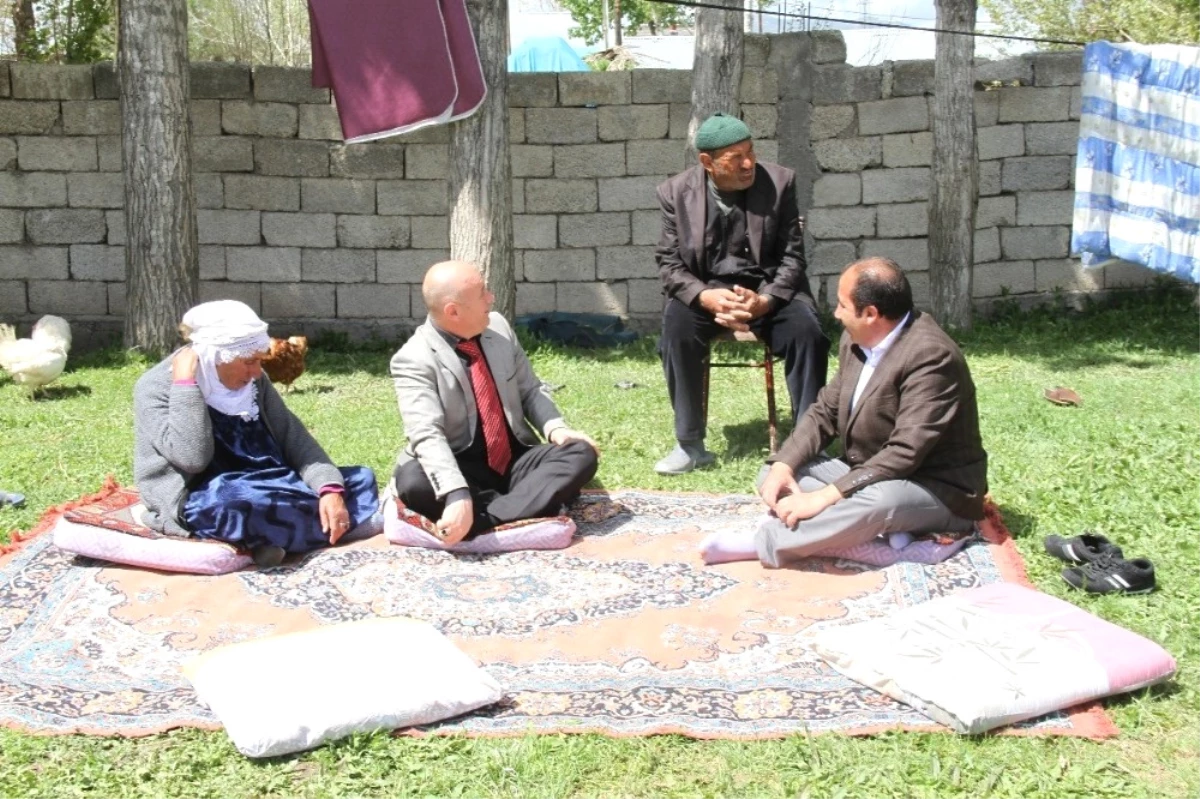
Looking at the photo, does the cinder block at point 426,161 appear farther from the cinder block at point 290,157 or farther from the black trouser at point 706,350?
the black trouser at point 706,350

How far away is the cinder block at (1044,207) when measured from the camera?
32.4 feet

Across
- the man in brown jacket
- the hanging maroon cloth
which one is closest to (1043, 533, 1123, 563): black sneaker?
the man in brown jacket

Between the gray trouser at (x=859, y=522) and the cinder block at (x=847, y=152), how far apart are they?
545 cm

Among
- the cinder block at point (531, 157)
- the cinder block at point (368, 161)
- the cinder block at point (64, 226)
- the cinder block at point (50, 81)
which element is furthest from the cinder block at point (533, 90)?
the cinder block at point (64, 226)

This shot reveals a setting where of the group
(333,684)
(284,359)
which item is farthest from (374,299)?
(333,684)

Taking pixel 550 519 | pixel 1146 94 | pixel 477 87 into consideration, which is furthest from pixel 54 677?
pixel 1146 94

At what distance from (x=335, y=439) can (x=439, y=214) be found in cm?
341

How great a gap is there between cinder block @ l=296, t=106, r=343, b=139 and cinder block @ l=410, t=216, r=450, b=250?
854mm

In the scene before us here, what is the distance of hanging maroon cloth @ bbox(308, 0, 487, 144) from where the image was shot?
27.1 feet

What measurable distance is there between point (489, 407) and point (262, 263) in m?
5.11

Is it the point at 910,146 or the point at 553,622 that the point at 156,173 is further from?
the point at 553,622

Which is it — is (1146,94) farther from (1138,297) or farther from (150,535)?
(150,535)

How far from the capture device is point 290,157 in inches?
377

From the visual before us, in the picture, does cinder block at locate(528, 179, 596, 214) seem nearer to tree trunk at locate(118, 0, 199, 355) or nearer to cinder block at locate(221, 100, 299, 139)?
cinder block at locate(221, 100, 299, 139)
